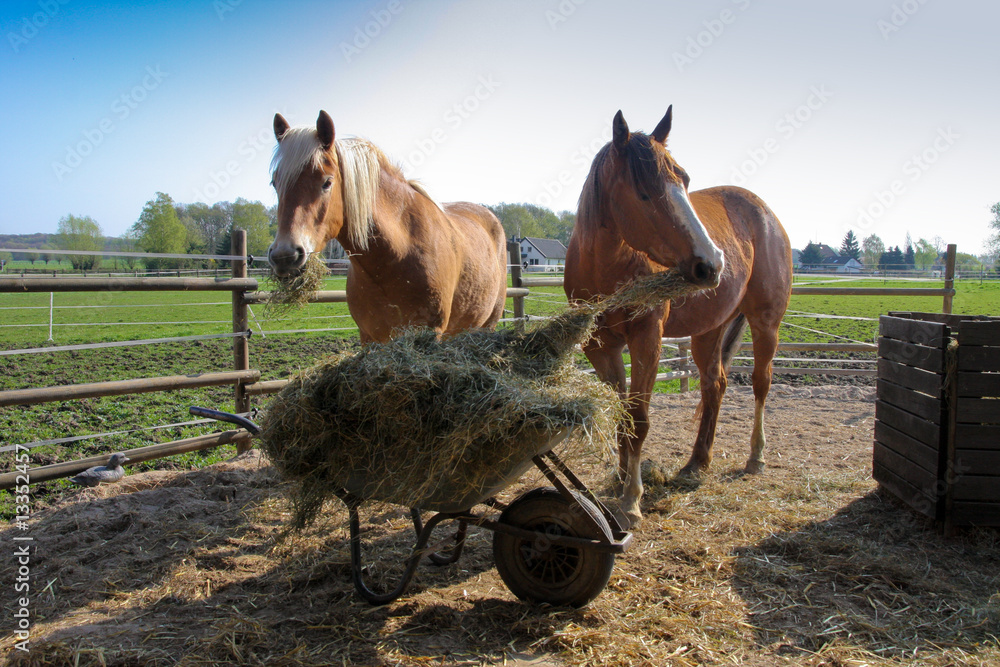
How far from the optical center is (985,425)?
3158 millimetres

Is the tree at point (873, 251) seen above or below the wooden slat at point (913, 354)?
above

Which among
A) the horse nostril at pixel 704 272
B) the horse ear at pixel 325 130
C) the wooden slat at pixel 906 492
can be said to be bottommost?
the wooden slat at pixel 906 492

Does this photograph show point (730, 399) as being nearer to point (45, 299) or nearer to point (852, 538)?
point (852, 538)

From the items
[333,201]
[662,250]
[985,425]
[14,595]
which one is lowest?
[14,595]

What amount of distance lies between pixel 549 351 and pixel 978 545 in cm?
265

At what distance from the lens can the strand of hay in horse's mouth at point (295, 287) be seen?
9.80ft

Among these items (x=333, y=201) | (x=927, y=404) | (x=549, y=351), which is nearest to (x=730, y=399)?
(x=927, y=404)

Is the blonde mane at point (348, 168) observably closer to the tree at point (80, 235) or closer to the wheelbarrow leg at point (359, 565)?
the wheelbarrow leg at point (359, 565)

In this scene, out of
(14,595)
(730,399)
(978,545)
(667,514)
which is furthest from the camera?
(730,399)

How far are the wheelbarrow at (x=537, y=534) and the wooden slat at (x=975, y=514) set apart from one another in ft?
6.98

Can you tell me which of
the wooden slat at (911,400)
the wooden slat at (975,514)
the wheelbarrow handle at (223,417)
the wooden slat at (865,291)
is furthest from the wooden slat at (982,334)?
the wooden slat at (865,291)

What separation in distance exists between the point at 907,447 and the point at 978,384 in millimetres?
584

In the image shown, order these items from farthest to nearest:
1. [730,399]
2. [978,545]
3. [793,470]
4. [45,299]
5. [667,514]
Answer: [45,299] < [730,399] < [793,470] < [667,514] < [978,545]

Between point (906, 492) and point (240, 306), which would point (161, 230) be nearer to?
point (240, 306)
